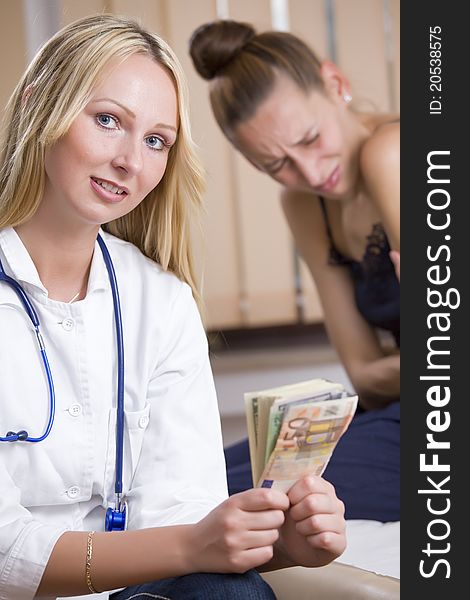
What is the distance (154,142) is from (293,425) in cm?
57

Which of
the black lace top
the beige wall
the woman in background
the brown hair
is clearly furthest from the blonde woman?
the beige wall

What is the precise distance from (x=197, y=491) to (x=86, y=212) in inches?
19.2

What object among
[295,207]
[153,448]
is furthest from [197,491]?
[295,207]

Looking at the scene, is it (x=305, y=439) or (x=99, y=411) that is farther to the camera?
(x=99, y=411)

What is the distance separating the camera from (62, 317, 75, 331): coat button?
5.09 feet

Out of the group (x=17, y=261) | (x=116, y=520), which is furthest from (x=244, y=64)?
(x=116, y=520)

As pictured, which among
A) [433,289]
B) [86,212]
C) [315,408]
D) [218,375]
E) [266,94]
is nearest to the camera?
[315,408]

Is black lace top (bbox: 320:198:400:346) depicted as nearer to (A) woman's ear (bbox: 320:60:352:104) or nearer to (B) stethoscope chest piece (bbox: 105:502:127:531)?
(A) woman's ear (bbox: 320:60:352:104)

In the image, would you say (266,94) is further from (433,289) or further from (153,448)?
(153,448)

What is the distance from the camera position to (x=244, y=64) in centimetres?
267

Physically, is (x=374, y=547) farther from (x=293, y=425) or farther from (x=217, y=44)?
(x=217, y=44)

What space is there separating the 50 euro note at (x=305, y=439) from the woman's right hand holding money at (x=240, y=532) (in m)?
0.03

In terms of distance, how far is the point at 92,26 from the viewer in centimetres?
155

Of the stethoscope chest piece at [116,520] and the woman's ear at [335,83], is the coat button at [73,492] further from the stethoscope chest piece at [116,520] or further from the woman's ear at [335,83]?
the woman's ear at [335,83]
